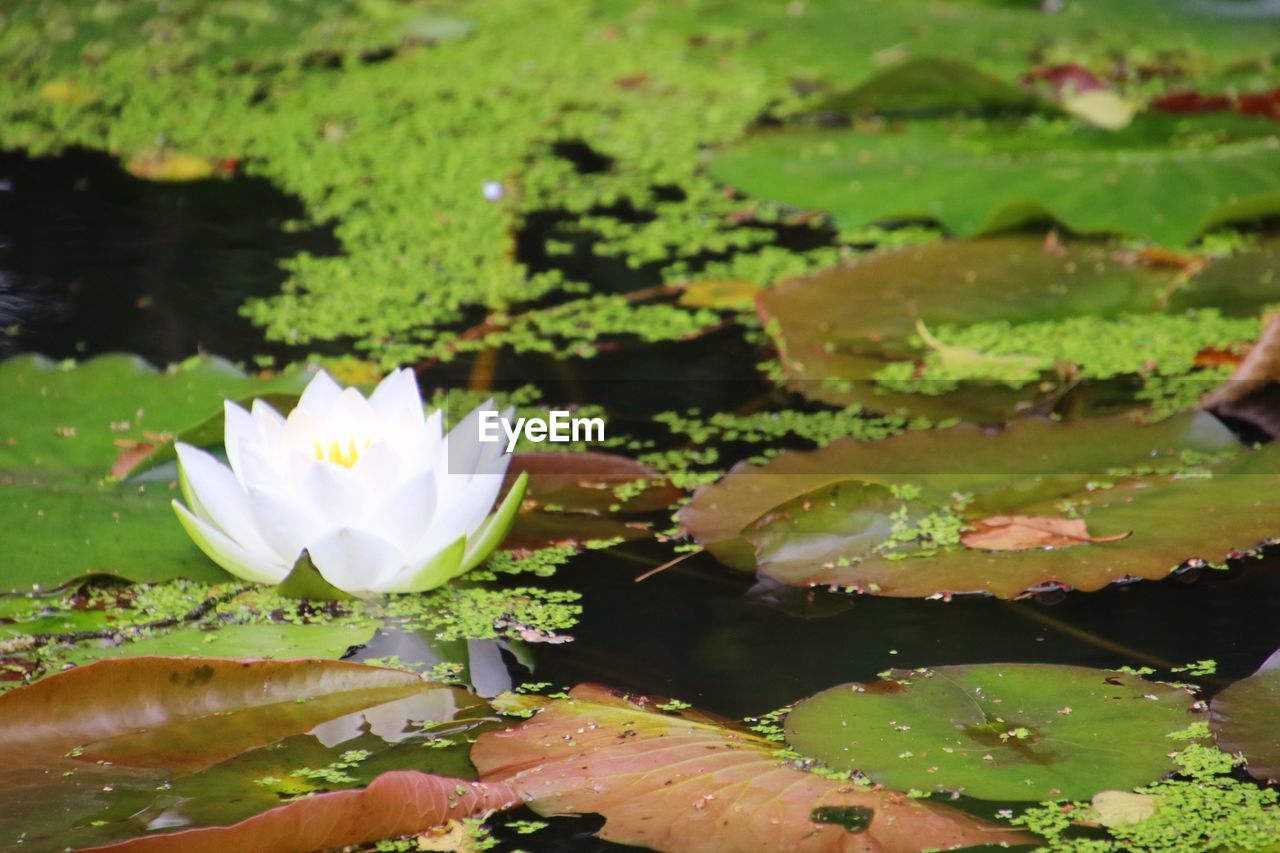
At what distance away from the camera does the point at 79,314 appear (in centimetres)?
230

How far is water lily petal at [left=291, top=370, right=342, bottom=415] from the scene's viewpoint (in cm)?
150

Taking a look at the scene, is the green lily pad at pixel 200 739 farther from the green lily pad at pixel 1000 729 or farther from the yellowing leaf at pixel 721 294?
the yellowing leaf at pixel 721 294

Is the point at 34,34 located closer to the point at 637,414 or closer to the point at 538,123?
the point at 538,123

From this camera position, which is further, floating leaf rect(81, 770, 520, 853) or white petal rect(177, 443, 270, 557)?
white petal rect(177, 443, 270, 557)

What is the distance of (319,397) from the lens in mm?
1504

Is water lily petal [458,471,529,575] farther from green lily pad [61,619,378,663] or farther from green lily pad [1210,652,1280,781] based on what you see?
green lily pad [1210,652,1280,781]

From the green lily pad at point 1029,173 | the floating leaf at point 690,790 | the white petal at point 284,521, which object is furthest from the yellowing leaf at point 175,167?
the floating leaf at point 690,790

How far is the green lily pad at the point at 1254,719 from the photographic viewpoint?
1.15 meters

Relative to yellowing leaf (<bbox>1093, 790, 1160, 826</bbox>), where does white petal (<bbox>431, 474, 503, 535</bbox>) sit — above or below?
above

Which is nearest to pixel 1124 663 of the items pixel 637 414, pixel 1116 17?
pixel 637 414

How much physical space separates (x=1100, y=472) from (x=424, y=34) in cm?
267

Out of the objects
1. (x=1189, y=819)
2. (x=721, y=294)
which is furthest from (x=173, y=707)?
(x=721, y=294)

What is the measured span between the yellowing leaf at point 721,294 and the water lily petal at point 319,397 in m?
0.89

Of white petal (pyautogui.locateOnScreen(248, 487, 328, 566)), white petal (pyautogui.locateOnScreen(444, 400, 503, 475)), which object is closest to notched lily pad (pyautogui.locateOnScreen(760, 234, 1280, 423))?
white petal (pyautogui.locateOnScreen(444, 400, 503, 475))
